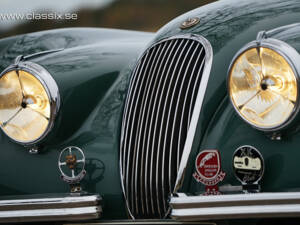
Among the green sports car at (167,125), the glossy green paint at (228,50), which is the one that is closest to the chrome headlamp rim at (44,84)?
the green sports car at (167,125)

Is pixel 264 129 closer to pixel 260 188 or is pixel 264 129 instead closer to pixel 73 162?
pixel 260 188

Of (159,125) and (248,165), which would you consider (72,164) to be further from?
(248,165)

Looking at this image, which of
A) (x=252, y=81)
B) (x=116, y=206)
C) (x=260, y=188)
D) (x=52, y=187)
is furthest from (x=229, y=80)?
(x=52, y=187)

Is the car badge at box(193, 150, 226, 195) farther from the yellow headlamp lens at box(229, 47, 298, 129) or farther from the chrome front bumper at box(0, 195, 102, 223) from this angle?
the chrome front bumper at box(0, 195, 102, 223)

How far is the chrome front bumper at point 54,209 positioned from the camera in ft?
7.66

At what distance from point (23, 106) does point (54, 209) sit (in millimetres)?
502

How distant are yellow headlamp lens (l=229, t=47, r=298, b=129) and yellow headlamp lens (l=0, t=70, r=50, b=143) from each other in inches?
34.8

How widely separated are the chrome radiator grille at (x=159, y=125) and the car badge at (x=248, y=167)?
Answer: 1.04ft

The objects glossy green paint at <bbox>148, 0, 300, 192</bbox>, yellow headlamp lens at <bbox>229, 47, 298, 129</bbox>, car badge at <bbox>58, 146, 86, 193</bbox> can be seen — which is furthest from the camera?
car badge at <bbox>58, 146, 86, 193</bbox>

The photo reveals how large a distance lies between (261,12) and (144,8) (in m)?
15.8

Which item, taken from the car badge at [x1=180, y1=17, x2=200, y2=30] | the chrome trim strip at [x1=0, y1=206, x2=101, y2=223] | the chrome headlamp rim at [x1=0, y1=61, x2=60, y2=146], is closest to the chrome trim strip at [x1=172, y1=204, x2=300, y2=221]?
the chrome trim strip at [x1=0, y1=206, x2=101, y2=223]

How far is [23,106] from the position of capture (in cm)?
261

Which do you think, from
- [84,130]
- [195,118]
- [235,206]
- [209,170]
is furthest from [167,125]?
[235,206]

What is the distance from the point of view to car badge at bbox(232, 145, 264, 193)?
2.05 metres
